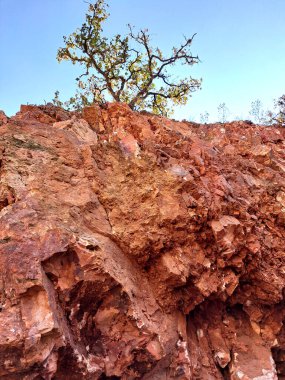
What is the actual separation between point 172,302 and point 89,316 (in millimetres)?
1211

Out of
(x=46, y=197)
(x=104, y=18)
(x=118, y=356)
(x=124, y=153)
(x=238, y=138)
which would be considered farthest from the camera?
(x=104, y=18)

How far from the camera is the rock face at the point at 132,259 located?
133 inches

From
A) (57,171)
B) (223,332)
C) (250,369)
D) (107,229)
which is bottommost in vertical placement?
(250,369)

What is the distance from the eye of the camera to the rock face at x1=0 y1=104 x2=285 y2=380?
3379mm

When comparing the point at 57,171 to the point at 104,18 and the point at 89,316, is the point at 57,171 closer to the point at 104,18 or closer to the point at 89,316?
the point at 89,316

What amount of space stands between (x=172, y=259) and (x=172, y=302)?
566mm

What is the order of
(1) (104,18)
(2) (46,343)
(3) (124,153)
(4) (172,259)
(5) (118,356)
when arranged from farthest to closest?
(1) (104,18) → (3) (124,153) → (4) (172,259) → (5) (118,356) → (2) (46,343)

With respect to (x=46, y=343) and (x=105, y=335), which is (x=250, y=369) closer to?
(x=105, y=335)

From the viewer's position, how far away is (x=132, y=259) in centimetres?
451

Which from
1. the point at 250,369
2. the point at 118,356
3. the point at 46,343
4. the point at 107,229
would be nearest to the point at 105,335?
the point at 118,356

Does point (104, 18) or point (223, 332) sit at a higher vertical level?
point (104, 18)

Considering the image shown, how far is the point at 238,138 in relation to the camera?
826cm

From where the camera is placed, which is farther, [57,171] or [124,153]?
[124,153]

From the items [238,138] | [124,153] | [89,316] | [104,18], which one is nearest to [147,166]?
[124,153]
